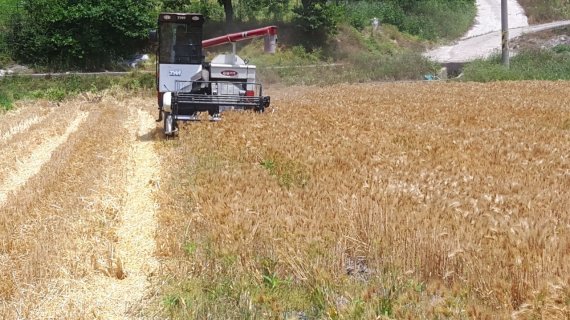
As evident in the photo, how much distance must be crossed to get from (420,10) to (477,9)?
9653 mm

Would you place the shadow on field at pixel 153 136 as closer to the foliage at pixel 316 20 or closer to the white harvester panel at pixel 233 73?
the white harvester panel at pixel 233 73

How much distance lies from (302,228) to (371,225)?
57cm

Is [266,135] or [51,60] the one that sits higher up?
[51,60]

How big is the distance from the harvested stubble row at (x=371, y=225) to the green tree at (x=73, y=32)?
1041 inches

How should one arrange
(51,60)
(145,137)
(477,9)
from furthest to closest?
(477,9) < (51,60) < (145,137)

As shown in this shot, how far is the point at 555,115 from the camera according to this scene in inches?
469

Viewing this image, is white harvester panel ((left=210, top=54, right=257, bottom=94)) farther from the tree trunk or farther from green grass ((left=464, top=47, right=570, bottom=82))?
the tree trunk

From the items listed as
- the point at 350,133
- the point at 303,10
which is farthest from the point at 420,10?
the point at 350,133

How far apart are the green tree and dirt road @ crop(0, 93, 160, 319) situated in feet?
72.1

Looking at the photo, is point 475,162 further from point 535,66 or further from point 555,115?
point 535,66

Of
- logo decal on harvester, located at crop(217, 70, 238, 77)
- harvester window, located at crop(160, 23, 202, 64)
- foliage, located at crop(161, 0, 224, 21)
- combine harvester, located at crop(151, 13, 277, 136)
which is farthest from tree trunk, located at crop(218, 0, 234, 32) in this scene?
logo decal on harvester, located at crop(217, 70, 238, 77)

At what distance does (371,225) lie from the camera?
483 cm

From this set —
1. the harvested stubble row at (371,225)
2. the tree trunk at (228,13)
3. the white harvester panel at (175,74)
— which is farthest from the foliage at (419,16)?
the harvested stubble row at (371,225)

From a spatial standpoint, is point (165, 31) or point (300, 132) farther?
point (165, 31)
